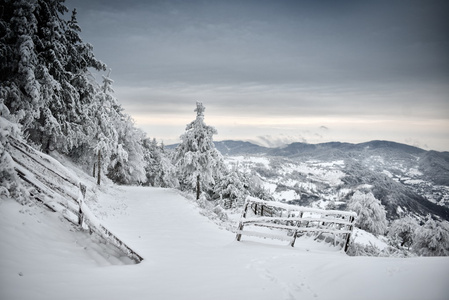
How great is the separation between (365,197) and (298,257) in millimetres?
46787

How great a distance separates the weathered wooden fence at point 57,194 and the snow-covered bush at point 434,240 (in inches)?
1346

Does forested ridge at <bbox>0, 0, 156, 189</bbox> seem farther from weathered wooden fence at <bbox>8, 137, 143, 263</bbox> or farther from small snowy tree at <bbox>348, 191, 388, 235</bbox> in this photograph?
small snowy tree at <bbox>348, 191, 388, 235</bbox>

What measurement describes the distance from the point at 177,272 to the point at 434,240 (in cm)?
3312

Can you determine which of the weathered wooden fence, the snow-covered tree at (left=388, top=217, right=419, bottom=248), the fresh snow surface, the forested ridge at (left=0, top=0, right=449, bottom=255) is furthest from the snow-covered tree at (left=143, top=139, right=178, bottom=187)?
the snow-covered tree at (left=388, top=217, right=419, bottom=248)

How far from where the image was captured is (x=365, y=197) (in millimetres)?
44938

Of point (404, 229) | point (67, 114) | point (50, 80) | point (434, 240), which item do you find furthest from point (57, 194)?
point (404, 229)

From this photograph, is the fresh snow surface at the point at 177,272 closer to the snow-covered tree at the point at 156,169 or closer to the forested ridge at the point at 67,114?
the forested ridge at the point at 67,114

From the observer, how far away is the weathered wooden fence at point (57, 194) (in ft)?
19.6

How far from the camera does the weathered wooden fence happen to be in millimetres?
5965

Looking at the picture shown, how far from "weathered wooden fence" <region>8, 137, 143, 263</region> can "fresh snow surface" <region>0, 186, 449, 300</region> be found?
25cm

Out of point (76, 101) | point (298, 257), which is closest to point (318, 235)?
point (298, 257)

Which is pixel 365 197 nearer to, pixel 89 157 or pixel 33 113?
pixel 89 157

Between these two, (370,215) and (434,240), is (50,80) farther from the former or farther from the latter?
(370,215)

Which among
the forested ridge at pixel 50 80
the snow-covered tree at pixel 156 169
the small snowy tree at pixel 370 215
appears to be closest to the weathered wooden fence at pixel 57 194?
the forested ridge at pixel 50 80
